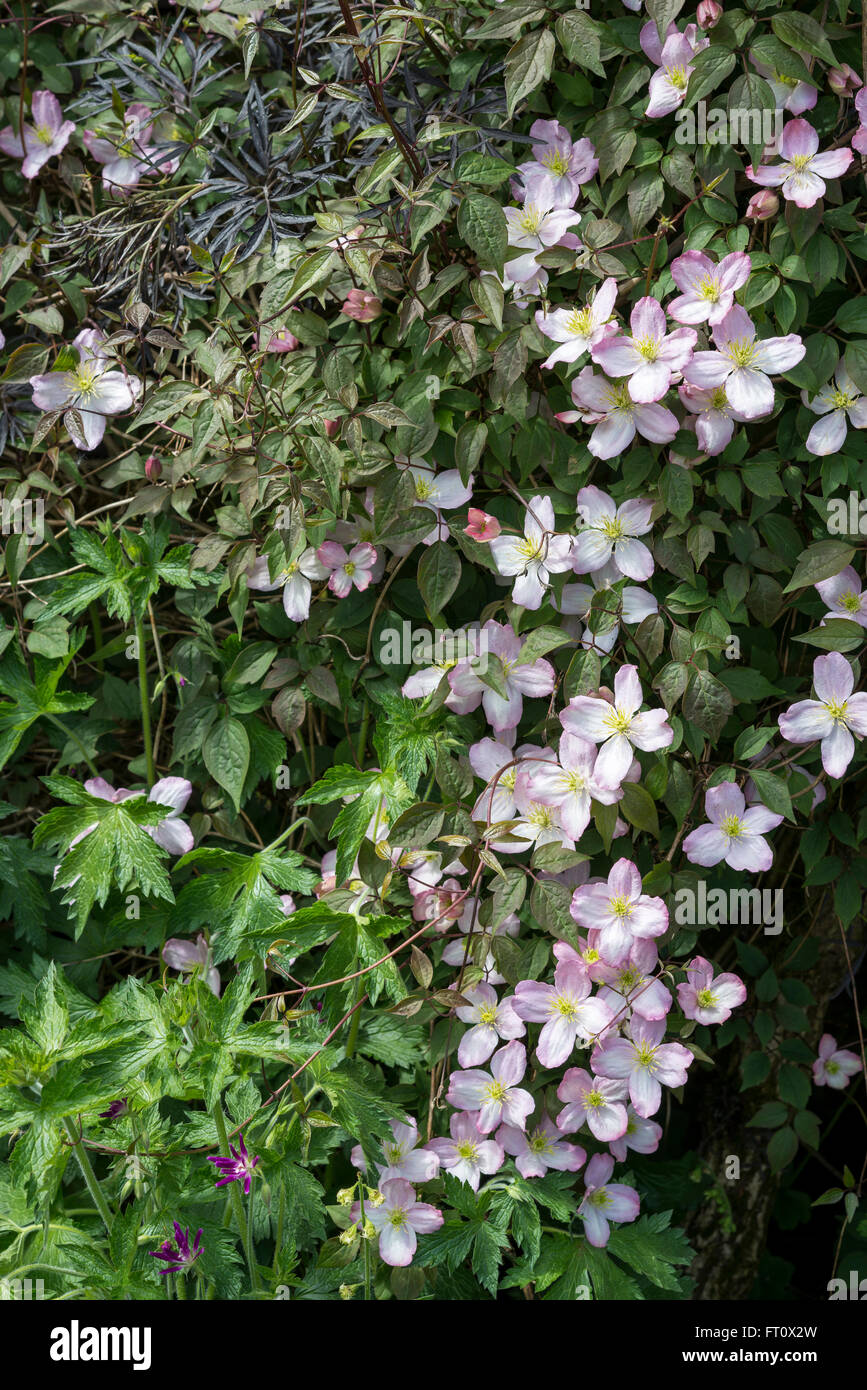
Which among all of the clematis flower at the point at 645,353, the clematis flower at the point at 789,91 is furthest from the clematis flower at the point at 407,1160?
the clematis flower at the point at 789,91

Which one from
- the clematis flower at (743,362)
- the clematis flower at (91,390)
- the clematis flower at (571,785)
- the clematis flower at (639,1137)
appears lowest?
the clematis flower at (639,1137)

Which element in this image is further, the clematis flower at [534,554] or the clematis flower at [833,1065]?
the clematis flower at [833,1065]

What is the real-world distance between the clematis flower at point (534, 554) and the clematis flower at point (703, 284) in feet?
0.86

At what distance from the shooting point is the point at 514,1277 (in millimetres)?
1400

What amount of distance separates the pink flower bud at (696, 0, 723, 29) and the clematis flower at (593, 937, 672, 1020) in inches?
40.3

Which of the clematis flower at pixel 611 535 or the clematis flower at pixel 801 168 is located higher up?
the clematis flower at pixel 801 168

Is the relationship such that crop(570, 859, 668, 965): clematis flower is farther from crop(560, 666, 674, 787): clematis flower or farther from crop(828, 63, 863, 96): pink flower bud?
crop(828, 63, 863, 96): pink flower bud

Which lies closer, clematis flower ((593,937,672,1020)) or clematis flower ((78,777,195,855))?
clematis flower ((593,937,672,1020))

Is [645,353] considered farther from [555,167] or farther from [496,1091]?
[496,1091]

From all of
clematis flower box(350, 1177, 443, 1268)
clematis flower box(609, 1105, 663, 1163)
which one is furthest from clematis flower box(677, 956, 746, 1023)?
clematis flower box(350, 1177, 443, 1268)

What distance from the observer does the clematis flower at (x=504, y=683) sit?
4.56 feet

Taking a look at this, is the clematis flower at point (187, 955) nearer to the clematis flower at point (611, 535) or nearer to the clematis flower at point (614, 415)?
the clematis flower at point (611, 535)

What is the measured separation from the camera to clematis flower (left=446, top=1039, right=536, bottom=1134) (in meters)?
1.41

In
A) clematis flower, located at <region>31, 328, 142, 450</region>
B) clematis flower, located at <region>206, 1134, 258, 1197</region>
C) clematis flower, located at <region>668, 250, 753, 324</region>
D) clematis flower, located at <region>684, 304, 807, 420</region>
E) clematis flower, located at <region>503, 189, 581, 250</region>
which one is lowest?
clematis flower, located at <region>206, 1134, 258, 1197</region>
